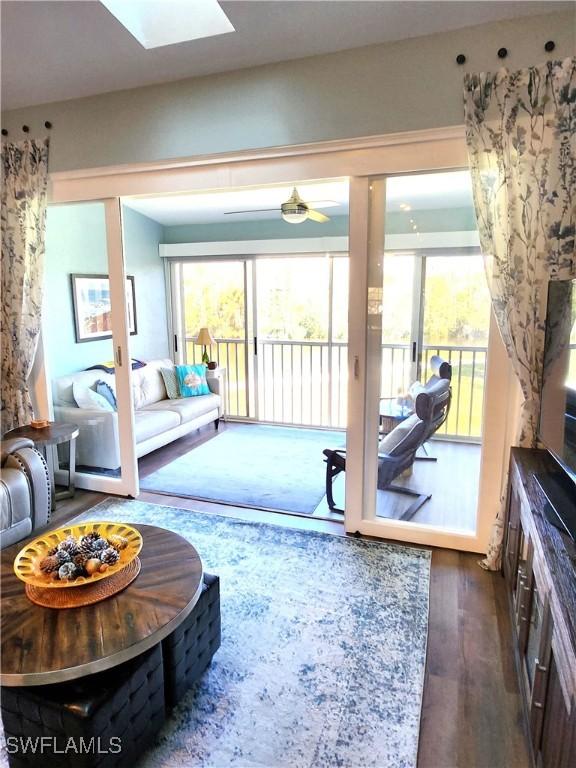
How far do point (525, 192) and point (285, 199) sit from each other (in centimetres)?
296

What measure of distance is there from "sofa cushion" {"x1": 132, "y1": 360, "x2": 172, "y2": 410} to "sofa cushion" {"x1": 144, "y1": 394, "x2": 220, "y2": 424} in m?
0.09

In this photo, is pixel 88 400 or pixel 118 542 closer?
pixel 118 542

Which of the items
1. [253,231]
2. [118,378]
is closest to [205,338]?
[253,231]

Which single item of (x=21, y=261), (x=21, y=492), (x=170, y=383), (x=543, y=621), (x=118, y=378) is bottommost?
(x=21, y=492)

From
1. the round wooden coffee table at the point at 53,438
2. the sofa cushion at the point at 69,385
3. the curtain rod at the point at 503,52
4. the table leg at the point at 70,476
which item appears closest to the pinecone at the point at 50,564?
the round wooden coffee table at the point at 53,438

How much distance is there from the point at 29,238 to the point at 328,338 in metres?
3.16

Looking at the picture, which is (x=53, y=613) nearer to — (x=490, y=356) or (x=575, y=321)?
(x=575, y=321)

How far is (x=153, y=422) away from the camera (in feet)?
14.0

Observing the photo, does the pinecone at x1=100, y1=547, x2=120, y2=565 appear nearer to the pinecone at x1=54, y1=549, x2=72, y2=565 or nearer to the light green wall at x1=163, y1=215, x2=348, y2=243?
the pinecone at x1=54, y1=549, x2=72, y2=565

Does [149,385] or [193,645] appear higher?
[149,385]

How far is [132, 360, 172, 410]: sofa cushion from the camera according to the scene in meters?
4.74

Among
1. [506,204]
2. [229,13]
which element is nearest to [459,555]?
[506,204]

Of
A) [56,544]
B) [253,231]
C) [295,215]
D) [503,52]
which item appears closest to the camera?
[56,544]

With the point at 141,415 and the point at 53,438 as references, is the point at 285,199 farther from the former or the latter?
the point at 53,438
